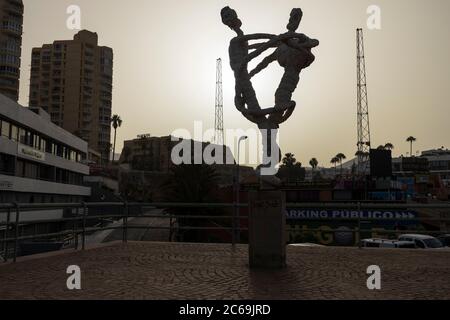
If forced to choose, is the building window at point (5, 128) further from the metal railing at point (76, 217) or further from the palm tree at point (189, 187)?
the metal railing at point (76, 217)

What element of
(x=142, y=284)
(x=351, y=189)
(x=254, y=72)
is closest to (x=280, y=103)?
(x=254, y=72)

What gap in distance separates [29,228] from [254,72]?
34.6 meters

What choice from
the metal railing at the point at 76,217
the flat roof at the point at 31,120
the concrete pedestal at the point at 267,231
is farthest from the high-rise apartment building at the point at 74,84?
the concrete pedestal at the point at 267,231

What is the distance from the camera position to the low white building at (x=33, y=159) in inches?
1479

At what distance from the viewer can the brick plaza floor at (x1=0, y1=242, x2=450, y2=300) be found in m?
6.26

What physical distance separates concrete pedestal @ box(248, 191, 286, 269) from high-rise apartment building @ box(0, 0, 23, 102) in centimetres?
7357

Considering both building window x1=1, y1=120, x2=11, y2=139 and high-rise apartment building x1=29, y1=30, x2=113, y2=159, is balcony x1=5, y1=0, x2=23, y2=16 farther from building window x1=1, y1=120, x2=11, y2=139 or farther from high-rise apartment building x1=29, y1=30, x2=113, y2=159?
building window x1=1, y1=120, x2=11, y2=139

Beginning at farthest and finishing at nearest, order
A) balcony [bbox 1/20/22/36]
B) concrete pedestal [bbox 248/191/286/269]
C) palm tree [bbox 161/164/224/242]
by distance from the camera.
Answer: balcony [bbox 1/20/22/36], palm tree [bbox 161/164/224/242], concrete pedestal [bbox 248/191/286/269]

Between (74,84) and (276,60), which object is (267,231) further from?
(74,84)

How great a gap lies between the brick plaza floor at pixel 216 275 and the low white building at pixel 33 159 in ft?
97.7

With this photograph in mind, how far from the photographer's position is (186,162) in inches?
1512

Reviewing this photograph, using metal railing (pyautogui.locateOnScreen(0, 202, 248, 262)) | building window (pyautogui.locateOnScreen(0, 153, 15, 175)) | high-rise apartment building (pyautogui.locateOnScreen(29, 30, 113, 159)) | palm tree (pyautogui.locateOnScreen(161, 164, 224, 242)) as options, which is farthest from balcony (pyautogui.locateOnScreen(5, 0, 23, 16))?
metal railing (pyautogui.locateOnScreen(0, 202, 248, 262))

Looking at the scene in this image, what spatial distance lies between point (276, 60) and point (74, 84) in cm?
11284
